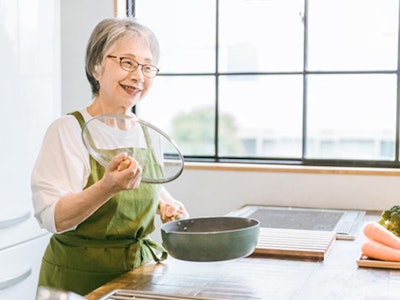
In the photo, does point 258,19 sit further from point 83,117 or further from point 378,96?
point 83,117

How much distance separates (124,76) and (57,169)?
0.30 meters

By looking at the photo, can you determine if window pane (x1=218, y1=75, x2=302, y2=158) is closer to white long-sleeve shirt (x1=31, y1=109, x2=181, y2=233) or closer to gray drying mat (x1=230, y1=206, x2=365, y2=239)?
gray drying mat (x1=230, y1=206, x2=365, y2=239)

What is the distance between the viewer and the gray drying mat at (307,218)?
2.32 meters

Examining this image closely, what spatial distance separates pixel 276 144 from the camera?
14.1 meters

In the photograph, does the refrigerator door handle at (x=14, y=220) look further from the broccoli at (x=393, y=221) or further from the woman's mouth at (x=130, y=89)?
the broccoli at (x=393, y=221)

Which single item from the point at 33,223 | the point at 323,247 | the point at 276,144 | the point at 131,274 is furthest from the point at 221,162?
the point at 276,144

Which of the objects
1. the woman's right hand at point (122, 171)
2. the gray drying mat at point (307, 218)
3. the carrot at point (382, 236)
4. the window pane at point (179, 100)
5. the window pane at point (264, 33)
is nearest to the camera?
the woman's right hand at point (122, 171)

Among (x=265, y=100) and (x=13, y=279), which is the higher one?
(x=265, y=100)

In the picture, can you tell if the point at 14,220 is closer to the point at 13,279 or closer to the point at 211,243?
the point at 13,279

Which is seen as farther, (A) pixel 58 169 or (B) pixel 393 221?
(B) pixel 393 221

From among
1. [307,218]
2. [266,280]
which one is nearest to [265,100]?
[307,218]

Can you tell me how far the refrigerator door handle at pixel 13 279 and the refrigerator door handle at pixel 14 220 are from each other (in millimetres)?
190

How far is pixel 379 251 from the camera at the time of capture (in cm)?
178

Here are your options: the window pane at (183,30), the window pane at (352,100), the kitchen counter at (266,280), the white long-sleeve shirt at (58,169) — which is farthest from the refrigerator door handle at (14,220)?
the window pane at (352,100)
